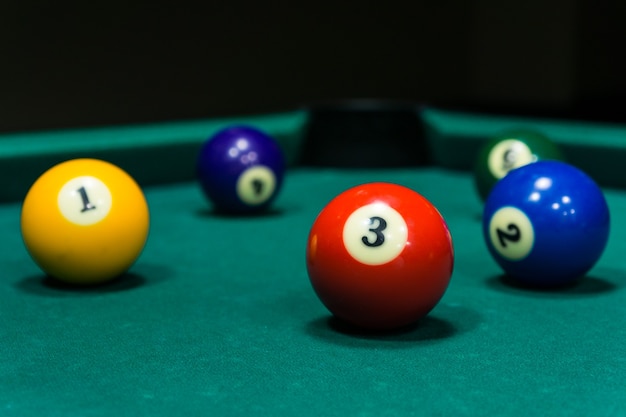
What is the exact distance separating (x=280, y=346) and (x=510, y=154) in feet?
7.57

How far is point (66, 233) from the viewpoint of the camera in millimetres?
3342

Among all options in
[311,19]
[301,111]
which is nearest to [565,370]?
[301,111]

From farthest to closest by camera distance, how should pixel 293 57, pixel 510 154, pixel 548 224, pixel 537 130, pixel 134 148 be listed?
pixel 293 57
pixel 537 130
pixel 134 148
pixel 510 154
pixel 548 224

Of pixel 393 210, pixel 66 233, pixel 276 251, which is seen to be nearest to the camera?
pixel 393 210

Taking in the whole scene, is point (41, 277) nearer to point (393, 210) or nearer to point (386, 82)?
point (393, 210)

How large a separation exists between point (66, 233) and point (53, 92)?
4.29 m

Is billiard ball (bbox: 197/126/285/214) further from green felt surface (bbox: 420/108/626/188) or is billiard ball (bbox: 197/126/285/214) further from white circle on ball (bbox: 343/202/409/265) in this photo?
white circle on ball (bbox: 343/202/409/265)

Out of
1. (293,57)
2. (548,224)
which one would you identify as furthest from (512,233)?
(293,57)

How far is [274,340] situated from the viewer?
2.84 meters

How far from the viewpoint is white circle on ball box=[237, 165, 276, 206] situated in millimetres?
4906

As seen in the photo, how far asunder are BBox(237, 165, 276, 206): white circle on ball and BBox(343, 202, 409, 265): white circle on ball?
7.01 feet

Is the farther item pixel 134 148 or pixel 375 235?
pixel 134 148

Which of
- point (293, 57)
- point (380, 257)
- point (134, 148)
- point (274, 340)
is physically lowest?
point (274, 340)

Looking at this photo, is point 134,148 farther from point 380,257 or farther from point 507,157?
point 380,257
